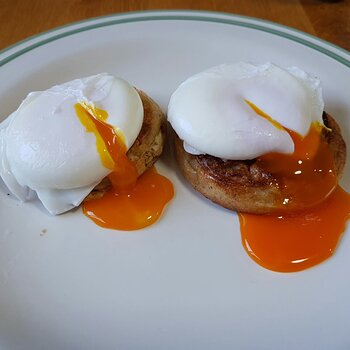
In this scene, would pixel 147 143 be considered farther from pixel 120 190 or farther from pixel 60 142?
pixel 60 142

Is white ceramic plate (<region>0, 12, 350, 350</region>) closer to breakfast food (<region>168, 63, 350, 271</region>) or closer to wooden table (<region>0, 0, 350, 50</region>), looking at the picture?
breakfast food (<region>168, 63, 350, 271</region>)

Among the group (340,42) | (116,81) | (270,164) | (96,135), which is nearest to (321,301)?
(270,164)

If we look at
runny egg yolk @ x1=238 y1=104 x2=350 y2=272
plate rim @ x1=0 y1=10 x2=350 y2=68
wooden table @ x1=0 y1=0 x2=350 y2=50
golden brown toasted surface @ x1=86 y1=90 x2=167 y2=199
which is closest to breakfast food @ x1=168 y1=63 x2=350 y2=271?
runny egg yolk @ x1=238 y1=104 x2=350 y2=272

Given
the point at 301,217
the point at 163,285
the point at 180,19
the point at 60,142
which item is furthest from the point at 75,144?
the point at 180,19

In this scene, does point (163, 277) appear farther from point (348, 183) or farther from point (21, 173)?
point (348, 183)

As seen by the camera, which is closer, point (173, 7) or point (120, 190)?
point (120, 190)

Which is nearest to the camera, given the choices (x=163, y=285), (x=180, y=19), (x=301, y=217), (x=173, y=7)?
(x=163, y=285)
